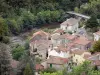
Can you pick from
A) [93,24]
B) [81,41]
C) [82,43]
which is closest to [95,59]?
[82,43]

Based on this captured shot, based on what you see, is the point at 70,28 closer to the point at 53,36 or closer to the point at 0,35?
the point at 53,36

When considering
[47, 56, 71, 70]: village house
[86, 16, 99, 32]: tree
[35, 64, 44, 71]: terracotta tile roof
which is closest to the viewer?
[35, 64, 44, 71]: terracotta tile roof

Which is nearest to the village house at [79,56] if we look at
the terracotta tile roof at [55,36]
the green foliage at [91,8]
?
the terracotta tile roof at [55,36]

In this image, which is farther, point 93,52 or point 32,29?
point 32,29

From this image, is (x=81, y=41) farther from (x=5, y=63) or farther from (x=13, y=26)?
(x=13, y=26)

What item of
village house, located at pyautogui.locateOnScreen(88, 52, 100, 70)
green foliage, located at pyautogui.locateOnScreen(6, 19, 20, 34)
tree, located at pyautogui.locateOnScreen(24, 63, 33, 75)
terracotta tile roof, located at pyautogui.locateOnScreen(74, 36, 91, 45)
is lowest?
green foliage, located at pyautogui.locateOnScreen(6, 19, 20, 34)

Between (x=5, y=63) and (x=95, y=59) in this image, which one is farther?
(x=95, y=59)

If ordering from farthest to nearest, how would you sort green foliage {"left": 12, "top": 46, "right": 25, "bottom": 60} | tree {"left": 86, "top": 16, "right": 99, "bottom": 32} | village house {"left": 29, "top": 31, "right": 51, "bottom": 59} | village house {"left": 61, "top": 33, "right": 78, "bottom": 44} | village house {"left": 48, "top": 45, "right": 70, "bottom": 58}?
tree {"left": 86, "top": 16, "right": 99, "bottom": 32}, village house {"left": 61, "top": 33, "right": 78, "bottom": 44}, village house {"left": 29, "top": 31, "right": 51, "bottom": 59}, village house {"left": 48, "top": 45, "right": 70, "bottom": 58}, green foliage {"left": 12, "top": 46, "right": 25, "bottom": 60}

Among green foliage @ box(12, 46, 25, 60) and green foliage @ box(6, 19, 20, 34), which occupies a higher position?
green foliage @ box(12, 46, 25, 60)

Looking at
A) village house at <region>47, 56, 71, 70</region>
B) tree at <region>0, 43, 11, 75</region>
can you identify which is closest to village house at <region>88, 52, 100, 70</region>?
village house at <region>47, 56, 71, 70</region>

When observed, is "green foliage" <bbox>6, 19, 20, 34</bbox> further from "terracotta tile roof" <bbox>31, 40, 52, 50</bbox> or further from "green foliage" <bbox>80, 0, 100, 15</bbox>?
"green foliage" <bbox>80, 0, 100, 15</bbox>

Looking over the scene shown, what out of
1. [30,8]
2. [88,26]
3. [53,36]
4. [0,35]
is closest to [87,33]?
[88,26]
